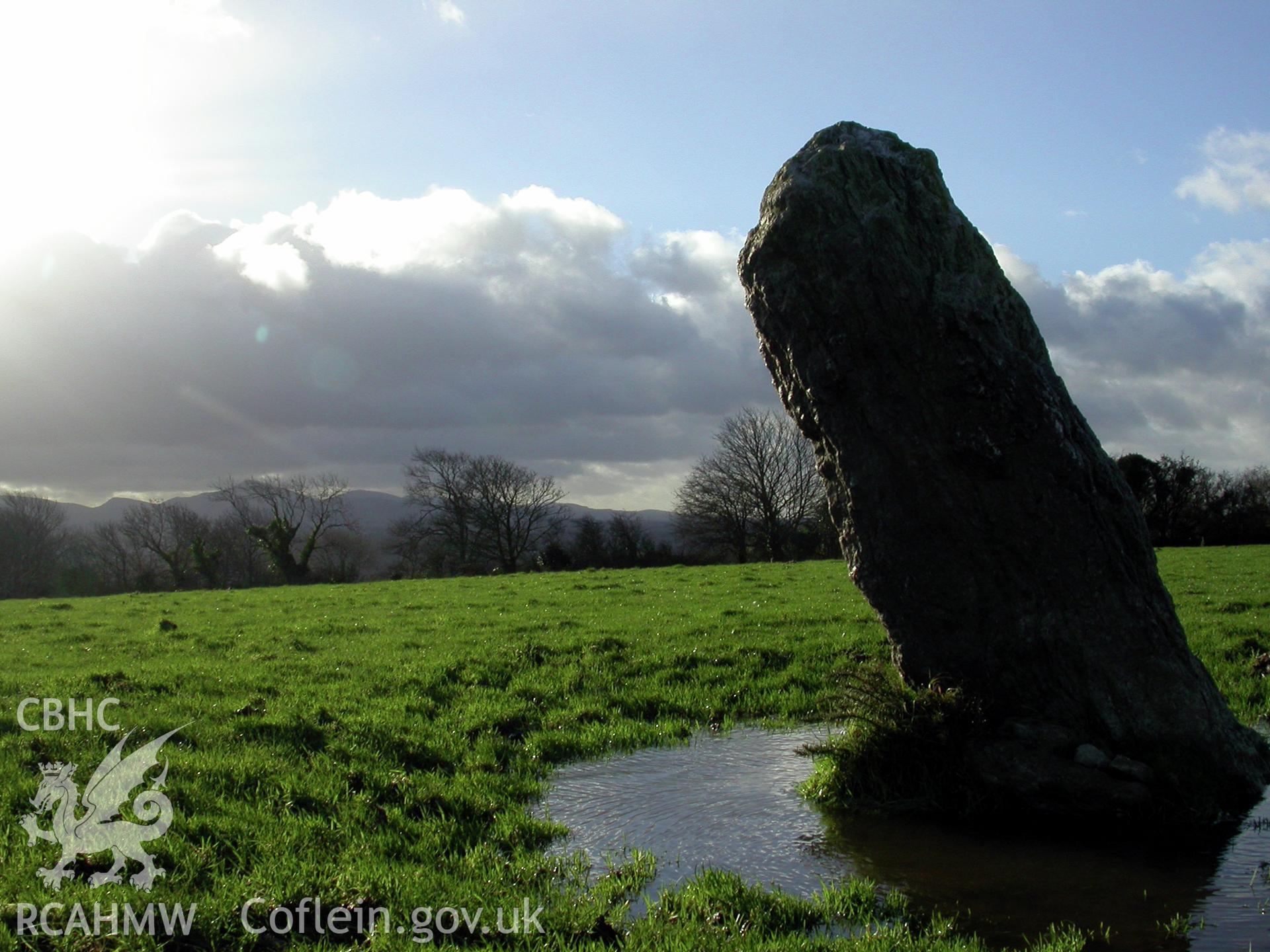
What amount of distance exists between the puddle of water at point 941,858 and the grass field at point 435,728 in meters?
0.35

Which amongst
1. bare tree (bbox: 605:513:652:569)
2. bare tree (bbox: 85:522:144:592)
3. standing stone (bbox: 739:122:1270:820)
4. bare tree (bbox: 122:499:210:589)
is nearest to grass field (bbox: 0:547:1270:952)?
standing stone (bbox: 739:122:1270:820)

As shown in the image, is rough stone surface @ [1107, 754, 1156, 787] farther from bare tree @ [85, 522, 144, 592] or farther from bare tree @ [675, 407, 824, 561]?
bare tree @ [85, 522, 144, 592]

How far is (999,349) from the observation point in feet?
22.6

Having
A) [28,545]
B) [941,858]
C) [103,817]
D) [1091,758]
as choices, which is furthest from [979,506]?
[28,545]

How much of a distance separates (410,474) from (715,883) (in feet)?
269

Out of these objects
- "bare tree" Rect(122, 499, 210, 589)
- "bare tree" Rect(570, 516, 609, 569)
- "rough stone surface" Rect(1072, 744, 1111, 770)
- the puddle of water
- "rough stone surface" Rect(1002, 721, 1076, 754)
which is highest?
"bare tree" Rect(122, 499, 210, 589)

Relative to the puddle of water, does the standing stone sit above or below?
above

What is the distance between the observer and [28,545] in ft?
286

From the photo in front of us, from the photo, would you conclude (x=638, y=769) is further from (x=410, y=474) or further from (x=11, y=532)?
(x=11, y=532)

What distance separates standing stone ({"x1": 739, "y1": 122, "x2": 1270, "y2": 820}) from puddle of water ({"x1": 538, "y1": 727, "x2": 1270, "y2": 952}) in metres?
0.68

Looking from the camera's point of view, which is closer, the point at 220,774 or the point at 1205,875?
the point at 1205,875

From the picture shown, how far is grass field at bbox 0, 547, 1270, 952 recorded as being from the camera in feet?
16.7

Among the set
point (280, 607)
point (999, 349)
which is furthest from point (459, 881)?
point (280, 607)

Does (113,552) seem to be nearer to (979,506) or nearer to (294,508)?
(294,508)
